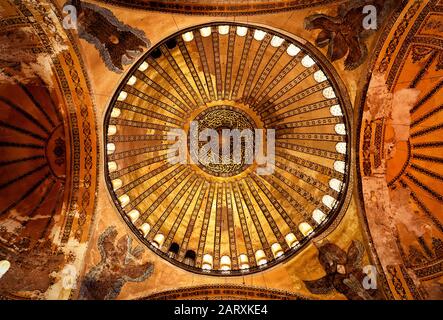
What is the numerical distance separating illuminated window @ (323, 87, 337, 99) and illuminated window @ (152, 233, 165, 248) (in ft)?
19.8

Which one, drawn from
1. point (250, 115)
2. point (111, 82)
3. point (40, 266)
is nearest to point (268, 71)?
point (250, 115)

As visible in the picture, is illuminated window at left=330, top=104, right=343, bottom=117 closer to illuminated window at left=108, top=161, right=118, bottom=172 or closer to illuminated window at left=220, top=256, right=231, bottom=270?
illuminated window at left=220, top=256, right=231, bottom=270

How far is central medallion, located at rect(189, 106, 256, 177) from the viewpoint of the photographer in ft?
39.6

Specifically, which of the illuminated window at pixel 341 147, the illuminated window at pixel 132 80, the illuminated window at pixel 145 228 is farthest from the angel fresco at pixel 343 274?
the illuminated window at pixel 132 80

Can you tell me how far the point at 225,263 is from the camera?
11219 mm

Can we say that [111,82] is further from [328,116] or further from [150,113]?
[328,116]

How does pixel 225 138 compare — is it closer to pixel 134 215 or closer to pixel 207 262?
pixel 134 215

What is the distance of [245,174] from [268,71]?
3311 mm

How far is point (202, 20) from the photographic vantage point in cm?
Result: 811

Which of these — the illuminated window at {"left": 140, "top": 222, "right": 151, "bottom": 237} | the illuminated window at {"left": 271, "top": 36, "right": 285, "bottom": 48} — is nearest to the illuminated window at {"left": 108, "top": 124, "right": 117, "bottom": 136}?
the illuminated window at {"left": 140, "top": 222, "right": 151, "bottom": 237}

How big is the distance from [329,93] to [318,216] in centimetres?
340

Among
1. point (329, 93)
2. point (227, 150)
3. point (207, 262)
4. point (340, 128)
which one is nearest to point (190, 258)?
point (207, 262)

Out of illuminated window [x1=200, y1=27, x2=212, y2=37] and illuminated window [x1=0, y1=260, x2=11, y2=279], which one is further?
illuminated window [x1=200, y1=27, x2=212, y2=37]

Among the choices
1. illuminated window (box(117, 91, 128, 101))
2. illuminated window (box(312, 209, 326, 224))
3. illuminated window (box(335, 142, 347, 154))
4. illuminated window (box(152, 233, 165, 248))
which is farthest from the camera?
illuminated window (box(152, 233, 165, 248))
